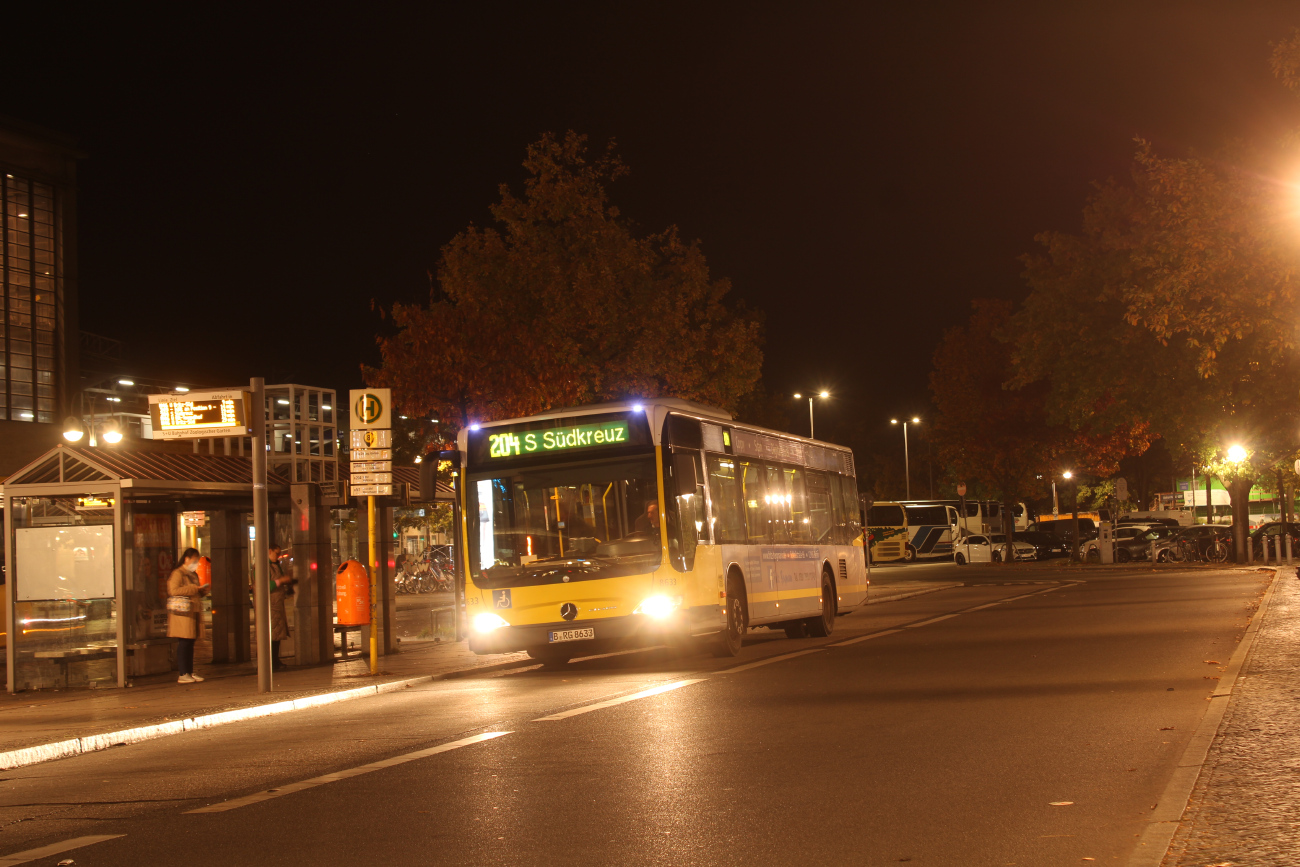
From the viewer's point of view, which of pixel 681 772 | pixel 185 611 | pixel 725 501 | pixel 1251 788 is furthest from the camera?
pixel 725 501

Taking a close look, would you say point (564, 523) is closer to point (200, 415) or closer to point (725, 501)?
point (725, 501)

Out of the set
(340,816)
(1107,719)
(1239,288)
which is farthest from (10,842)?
(1239,288)

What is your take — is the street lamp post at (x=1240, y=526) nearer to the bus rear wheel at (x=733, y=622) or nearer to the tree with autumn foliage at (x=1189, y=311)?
the tree with autumn foliage at (x=1189, y=311)

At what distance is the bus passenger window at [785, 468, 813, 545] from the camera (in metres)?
20.8

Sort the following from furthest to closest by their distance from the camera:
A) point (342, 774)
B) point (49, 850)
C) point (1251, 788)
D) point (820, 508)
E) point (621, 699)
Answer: point (820, 508)
point (621, 699)
point (342, 774)
point (1251, 788)
point (49, 850)

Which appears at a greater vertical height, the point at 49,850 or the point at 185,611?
the point at 185,611

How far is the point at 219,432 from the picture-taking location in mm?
14695

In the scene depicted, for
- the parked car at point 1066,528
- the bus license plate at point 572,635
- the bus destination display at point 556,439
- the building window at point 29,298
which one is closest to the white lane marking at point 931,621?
the bus license plate at point 572,635

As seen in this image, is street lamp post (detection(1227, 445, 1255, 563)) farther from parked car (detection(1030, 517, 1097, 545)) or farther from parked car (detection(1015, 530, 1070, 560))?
parked car (detection(1030, 517, 1097, 545))

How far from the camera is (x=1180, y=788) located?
7312mm

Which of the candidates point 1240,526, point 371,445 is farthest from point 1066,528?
point 371,445

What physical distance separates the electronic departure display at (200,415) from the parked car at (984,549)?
46.6 metres

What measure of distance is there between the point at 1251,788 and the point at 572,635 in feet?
32.5

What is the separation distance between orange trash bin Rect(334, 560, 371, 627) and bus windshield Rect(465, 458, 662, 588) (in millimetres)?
3171
